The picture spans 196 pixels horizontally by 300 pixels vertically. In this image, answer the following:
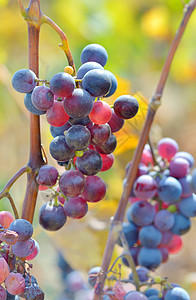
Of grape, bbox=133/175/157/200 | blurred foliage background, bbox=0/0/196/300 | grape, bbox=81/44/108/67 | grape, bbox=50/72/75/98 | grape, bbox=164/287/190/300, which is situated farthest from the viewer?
blurred foliage background, bbox=0/0/196/300

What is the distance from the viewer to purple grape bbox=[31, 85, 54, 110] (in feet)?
2.06

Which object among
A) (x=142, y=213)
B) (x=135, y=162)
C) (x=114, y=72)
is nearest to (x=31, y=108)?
(x=135, y=162)

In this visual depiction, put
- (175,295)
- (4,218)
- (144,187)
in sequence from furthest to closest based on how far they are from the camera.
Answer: (144,187)
(175,295)
(4,218)

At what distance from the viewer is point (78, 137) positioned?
63 centimetres

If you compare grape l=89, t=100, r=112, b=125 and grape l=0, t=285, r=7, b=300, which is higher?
grape l=89, t=100, r=112, b=125

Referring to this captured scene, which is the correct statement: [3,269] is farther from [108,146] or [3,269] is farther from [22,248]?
[108,146]

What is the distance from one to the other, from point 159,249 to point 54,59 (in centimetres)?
98

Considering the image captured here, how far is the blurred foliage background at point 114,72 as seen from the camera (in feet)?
3.97

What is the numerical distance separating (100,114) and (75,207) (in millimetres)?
160

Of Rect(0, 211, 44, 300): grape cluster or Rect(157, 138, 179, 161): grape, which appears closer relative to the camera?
Rect(0, 211, 44, 300): grape cluster

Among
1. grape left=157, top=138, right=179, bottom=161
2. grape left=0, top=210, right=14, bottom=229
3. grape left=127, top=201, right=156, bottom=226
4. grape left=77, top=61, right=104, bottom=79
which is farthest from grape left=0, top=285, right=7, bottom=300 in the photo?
grape left=157, top=138, right=179, bottom=161

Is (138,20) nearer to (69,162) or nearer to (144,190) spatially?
(144,190)

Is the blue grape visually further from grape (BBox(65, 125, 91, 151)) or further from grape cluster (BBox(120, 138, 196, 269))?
grape (BBox(65, 125, 91, 151))

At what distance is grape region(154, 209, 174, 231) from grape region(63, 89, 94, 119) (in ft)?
1.45
